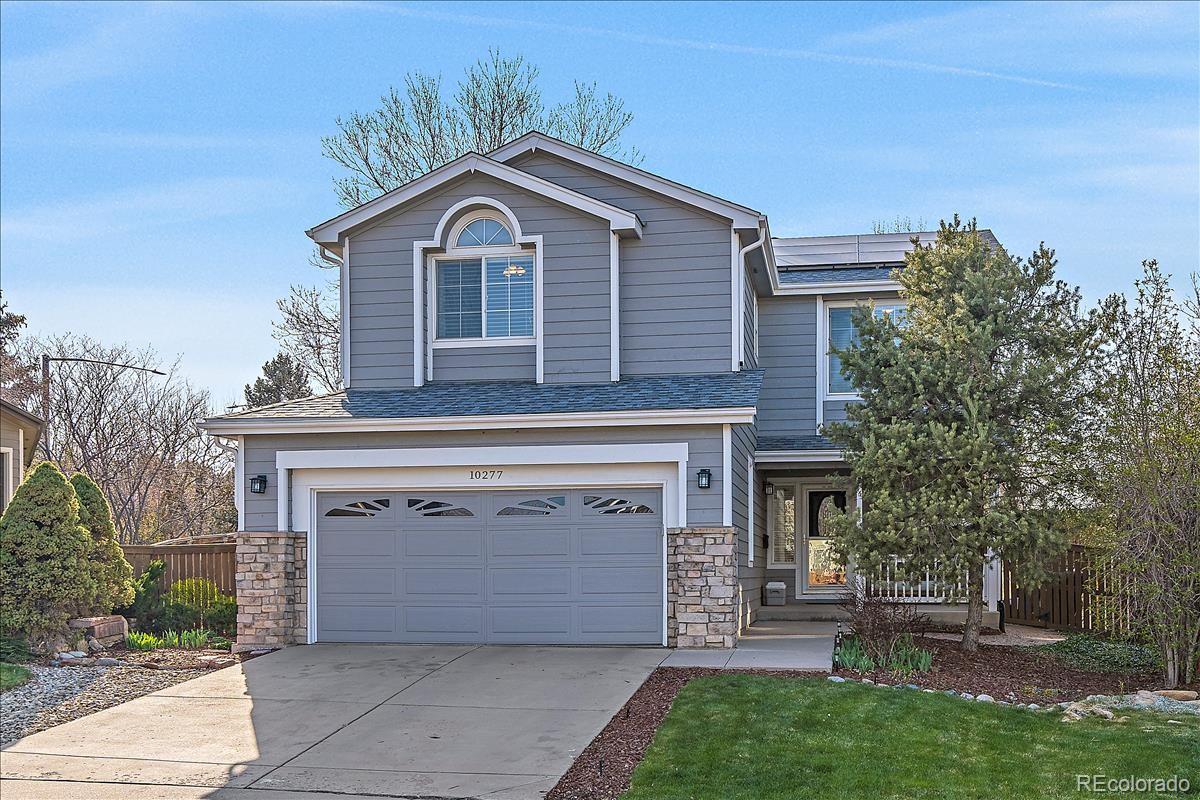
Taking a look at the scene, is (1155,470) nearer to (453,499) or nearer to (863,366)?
(863,366)

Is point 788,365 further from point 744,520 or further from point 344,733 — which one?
point 344,733

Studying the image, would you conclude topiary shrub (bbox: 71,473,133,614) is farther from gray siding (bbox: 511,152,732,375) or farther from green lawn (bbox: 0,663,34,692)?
gray siding (bbox: 511,152,732,375)

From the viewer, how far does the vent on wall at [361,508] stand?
1414 centimetres

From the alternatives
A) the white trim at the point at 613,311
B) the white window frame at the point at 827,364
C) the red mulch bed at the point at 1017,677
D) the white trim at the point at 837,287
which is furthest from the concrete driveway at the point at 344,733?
the white trim at the point at 837,287

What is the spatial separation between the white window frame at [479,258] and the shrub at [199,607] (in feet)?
14.9

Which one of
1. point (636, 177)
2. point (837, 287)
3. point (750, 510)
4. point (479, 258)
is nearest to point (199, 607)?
point (479, 258)

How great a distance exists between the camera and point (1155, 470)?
442 inches

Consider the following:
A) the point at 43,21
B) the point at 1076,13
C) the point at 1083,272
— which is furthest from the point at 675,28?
the point at 43,21

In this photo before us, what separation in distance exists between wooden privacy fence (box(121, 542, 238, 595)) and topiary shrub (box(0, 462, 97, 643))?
258cm

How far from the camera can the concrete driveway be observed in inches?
309

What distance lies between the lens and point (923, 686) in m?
10.9

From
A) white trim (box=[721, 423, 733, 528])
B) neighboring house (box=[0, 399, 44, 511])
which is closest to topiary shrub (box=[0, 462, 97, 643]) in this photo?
neighboring house (box=[0, 399, 44, 511])

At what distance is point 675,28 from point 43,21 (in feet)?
23.8

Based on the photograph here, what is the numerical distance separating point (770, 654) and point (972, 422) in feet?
11.1
